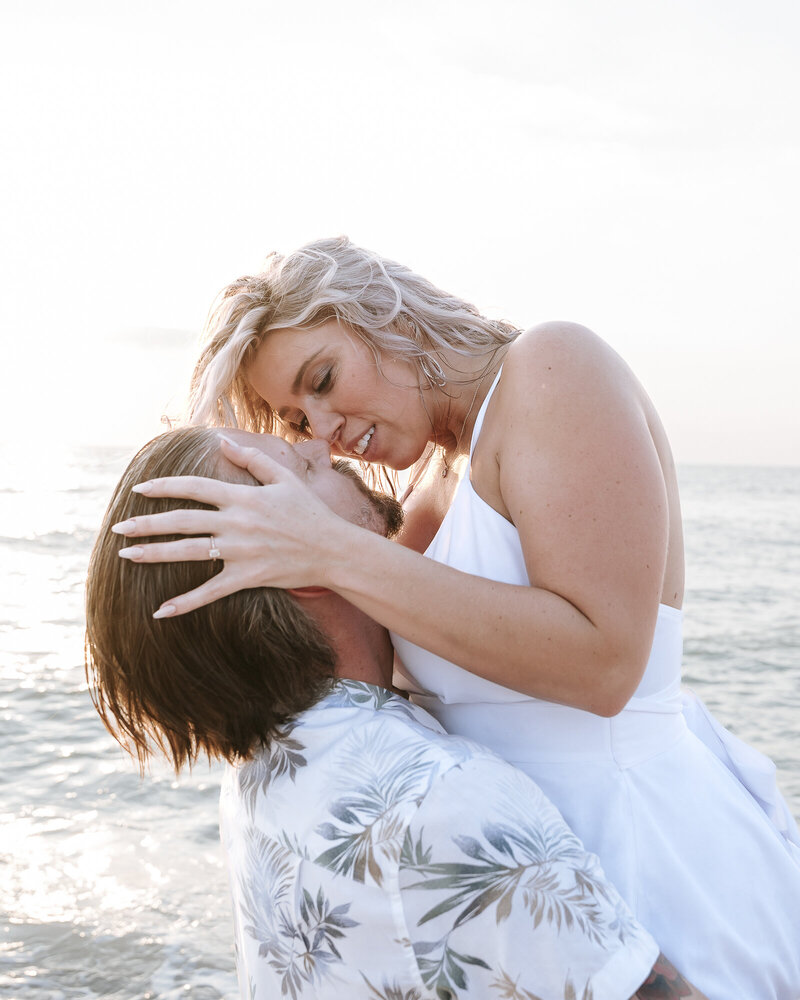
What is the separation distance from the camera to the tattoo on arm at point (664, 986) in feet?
5.42

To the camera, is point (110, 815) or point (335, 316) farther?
point (110, 815)

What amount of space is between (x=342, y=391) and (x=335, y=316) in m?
0.23

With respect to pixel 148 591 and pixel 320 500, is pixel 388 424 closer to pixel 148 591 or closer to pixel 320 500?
pixel 320 500

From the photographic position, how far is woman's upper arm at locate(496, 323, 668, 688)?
6.91ft

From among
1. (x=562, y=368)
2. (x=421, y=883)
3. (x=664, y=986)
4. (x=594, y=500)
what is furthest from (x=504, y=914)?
(x=562, y=368)

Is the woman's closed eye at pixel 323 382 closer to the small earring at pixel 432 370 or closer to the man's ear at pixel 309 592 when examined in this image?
the small earring at pixel 432 370

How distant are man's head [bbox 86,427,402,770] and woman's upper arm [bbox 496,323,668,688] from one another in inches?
21.8

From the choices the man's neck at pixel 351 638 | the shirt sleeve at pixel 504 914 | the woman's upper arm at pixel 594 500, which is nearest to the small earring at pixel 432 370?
the woman's upper arm at pixel 594 500

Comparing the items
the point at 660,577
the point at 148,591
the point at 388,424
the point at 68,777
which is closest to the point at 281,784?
the point at 148,591

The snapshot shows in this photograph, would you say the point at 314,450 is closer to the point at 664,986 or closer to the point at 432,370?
the point at 432,370

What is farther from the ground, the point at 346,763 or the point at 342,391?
the point at 342,391

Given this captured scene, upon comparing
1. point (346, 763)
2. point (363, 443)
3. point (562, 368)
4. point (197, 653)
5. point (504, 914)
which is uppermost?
point (562, 368)

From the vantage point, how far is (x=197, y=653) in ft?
6.33

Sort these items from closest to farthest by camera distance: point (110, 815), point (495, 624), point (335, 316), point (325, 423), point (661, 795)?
point (495, 624) → point (661, 795) → point (335, 316) → point (325, 423) → point (110, 815)
